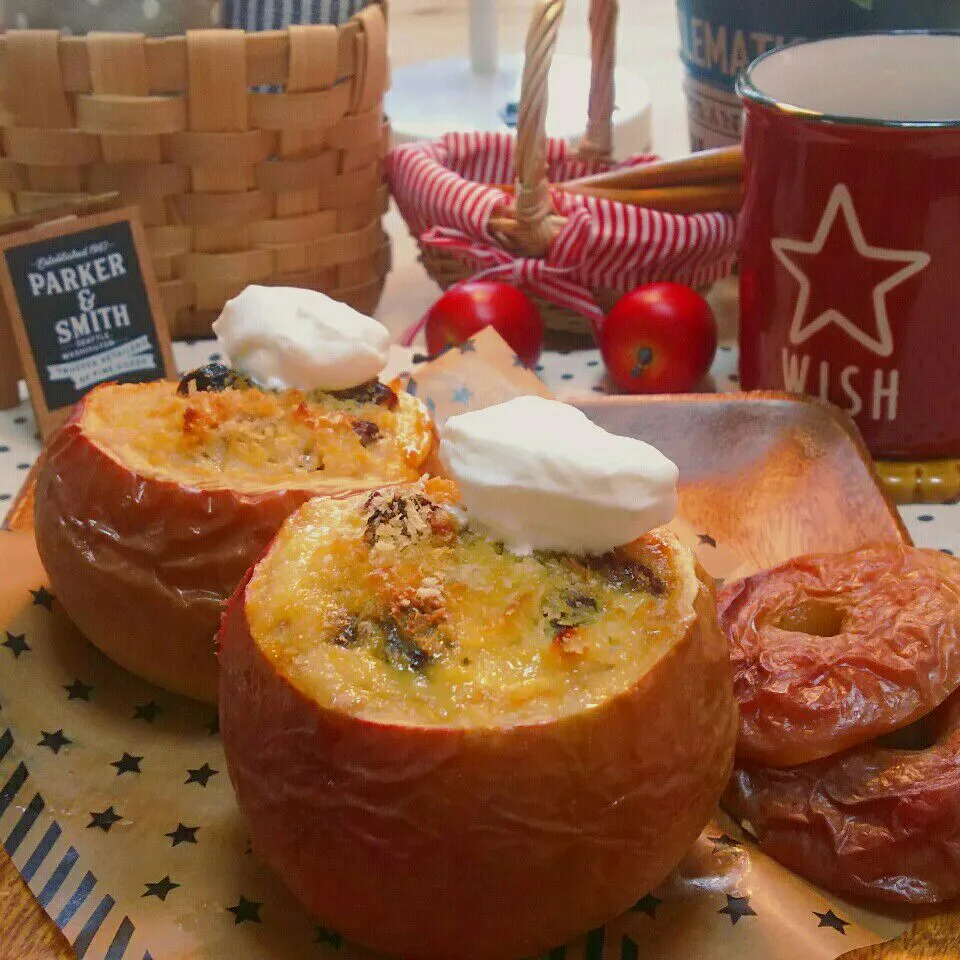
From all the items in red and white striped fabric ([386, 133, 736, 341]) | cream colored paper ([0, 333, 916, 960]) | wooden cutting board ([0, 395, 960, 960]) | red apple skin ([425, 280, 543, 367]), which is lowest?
cream colored paper ([0, 333, 916, 960])

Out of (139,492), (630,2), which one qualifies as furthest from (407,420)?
(630,2)

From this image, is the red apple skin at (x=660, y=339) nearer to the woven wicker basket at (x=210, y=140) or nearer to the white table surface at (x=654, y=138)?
the white table surface at (x=654, y=138)

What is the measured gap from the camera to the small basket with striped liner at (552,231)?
6.90ft

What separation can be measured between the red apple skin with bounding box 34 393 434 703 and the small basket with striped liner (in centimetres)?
97

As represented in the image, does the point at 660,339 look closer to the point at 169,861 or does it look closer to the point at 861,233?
the point at 861,233

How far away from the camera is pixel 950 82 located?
1.83m

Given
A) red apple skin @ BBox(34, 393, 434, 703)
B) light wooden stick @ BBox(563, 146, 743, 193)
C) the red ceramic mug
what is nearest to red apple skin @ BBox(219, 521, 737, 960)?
red apple skin @ BBox(34, 393, 434, 703)

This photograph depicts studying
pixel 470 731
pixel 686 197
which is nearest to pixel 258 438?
pixel 470 731

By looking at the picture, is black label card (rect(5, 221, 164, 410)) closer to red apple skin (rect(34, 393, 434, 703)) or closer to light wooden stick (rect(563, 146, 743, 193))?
red apple skin (rect(34, 393, 434, 703))

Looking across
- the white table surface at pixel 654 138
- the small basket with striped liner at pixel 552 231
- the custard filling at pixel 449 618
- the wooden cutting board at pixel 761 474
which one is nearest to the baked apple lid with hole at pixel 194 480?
the custard filling at pixel 449 618

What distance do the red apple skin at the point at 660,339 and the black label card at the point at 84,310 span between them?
2.53ft

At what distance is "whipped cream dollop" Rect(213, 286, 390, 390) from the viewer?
4.58 feet

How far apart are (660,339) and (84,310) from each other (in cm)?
92

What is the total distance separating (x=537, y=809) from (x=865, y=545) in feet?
2.10
